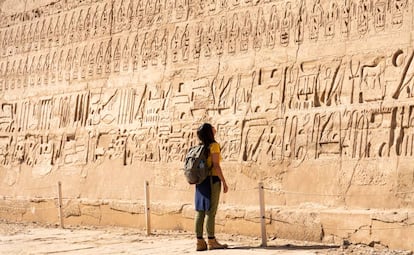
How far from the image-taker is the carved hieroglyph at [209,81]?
8.90 metres

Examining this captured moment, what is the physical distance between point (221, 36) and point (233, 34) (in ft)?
0.72

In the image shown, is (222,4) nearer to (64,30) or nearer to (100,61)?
(100,61)

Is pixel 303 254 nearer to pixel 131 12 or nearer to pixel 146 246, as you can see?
pixel 146 246

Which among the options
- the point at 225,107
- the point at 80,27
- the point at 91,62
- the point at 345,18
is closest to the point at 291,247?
the point at 225,107

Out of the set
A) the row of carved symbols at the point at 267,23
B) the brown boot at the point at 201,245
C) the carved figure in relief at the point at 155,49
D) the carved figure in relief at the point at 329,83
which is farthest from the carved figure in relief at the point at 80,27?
the brown boot at the point at 201,245

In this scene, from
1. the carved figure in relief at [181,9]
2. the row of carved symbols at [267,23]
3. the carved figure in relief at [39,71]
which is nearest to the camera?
the row of carved symbols at [267,23]

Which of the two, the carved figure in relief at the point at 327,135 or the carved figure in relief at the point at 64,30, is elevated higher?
the carved figure in relief at the point at 64,30

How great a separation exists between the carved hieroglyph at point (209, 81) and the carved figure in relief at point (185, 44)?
21 mm

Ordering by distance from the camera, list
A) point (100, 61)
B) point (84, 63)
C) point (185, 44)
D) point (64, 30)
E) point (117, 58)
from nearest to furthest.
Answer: point (185, 44), point (117, 58), point (100, 61), point (84, 63), point (64, 30)

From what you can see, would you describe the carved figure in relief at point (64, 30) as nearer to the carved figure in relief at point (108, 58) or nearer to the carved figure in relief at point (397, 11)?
the carved figure in relief at point (108, 58)

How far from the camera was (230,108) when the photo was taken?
10.5 m

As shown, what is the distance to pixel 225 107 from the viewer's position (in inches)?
416

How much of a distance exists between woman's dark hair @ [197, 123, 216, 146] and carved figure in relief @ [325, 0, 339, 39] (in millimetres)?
1865

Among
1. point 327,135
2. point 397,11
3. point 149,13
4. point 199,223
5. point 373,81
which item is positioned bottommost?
point 199,223
